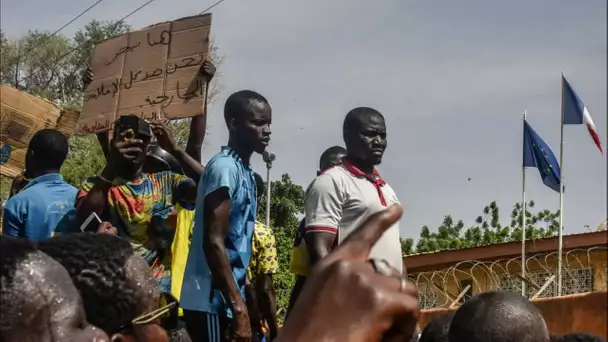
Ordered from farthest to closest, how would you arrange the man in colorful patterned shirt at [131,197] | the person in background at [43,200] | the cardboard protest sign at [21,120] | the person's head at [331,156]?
the cardboard protest sign at [21,120] → the person's head at [331,156] → the person in background at [43,200] → the man in colorful patterned shirt at [131,197]

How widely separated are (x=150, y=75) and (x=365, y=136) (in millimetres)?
1665

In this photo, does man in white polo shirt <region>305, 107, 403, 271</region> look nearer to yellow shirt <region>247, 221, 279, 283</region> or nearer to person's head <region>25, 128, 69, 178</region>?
yellow shirt <region>247, 221, 279, 283</region>

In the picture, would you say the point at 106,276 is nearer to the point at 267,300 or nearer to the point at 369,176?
the point at 369,176

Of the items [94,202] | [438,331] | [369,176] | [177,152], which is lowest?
[438,331]

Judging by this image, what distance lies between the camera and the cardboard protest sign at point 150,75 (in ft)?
17.1

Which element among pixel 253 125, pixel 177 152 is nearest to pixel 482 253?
pixel 177 152

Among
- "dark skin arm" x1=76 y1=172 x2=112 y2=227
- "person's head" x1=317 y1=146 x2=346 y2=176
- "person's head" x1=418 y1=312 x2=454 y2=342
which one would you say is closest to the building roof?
"person's head" x1=317 y1=146 x2=346 y2=176

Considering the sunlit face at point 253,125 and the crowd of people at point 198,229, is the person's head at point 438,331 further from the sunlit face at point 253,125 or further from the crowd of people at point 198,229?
the sunlit face at point 253,125

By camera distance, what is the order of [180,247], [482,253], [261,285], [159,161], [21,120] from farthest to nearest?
1. [482,253]
2. [21,120]
3. [159,161]
4. [180,247]
5. [261,285]

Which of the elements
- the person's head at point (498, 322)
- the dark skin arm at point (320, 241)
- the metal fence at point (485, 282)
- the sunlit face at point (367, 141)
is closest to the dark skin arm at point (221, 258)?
the dark skin arm at point (320, 241)

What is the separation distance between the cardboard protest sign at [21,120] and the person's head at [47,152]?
105 centimetres

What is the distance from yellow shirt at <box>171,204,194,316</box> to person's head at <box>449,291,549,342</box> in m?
1.72

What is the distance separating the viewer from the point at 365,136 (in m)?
4.34

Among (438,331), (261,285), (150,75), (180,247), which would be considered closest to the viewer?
(438,331)
